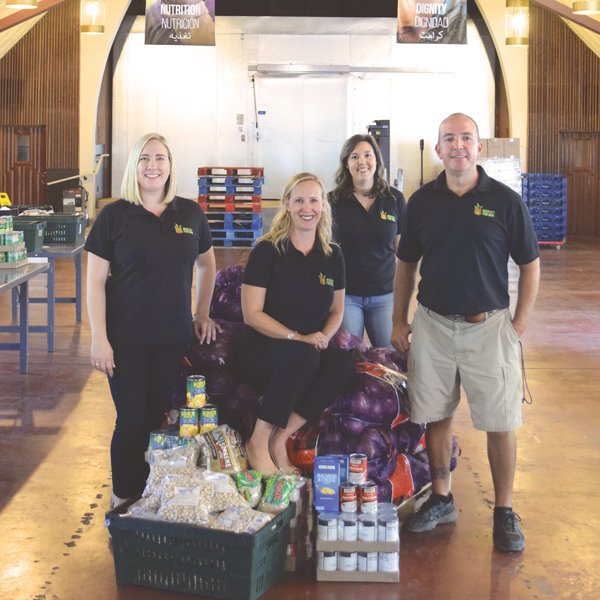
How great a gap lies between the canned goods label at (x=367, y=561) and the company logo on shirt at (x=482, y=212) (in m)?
1.43

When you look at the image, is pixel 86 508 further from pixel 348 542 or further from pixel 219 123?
pixel 219 123

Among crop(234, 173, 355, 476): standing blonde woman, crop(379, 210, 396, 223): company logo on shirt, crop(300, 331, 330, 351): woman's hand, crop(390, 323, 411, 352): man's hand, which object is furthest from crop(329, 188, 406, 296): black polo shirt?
crop(300, 331, 330, 351): woman's hand

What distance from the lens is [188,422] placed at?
4.54 metres

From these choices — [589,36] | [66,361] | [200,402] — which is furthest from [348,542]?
[589,36]

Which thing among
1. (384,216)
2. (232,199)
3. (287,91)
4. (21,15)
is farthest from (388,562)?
(287,91)

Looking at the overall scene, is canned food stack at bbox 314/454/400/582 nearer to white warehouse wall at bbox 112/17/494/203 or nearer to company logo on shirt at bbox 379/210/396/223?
company logo on shirt at bbox 379/210/396/223

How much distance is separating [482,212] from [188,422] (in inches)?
59.9

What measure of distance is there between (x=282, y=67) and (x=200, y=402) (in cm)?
1816

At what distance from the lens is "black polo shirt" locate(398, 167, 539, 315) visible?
14.3 feet

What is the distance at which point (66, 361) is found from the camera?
8672 mm

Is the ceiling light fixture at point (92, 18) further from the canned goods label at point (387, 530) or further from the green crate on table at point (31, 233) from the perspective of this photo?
the canned goods label at point (387, 530)

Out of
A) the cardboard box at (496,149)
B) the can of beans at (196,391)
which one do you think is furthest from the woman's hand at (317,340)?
the cardboard box at (496,149)

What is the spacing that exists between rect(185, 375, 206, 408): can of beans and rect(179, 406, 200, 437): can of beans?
0.21ft

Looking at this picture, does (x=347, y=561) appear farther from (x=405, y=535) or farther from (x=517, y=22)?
(x=517, y=22)
